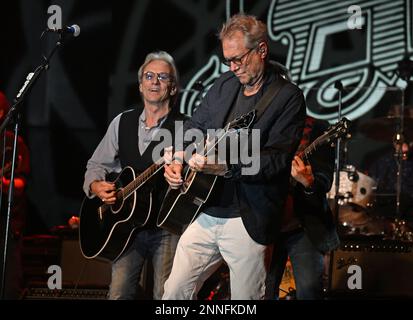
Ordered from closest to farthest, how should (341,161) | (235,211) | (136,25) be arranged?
(235,211) → (341,161) → (136,25)

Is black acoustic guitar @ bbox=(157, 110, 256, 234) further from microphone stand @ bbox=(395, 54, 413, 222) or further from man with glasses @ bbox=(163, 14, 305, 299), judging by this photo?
microphone stand @ bbox=(395, 54, 413, 222)

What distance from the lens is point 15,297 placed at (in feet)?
22.3

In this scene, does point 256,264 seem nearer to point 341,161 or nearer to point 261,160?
point 261,160

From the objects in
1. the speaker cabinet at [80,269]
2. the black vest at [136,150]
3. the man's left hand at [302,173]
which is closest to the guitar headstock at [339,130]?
the man's left hand at [302,173]

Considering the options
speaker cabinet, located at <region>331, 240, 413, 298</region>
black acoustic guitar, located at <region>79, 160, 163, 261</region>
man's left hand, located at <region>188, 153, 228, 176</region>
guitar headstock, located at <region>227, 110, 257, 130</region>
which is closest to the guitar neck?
black acoustic guitar, located at <region>79, 160, 163, 261</region>

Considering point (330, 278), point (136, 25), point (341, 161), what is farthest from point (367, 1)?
point (330, 278)

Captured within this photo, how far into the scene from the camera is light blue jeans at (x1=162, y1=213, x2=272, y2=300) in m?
4.55

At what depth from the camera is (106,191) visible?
579 centimetres

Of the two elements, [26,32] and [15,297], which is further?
[26,32]

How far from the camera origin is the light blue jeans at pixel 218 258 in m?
4.55

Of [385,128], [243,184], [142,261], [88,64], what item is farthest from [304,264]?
[88,64]

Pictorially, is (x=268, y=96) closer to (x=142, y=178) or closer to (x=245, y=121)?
(x=245, y=121)

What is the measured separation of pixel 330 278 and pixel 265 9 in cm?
402
